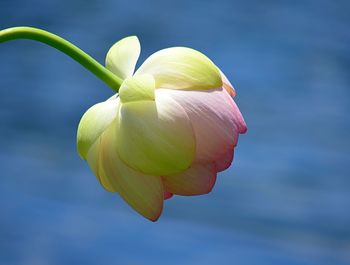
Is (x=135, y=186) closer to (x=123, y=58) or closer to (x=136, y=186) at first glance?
(x=136, y=186)

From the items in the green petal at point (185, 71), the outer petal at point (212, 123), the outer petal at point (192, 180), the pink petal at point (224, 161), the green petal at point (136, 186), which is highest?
the green petal at point (185, 71)

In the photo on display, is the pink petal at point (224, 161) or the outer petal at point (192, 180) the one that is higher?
the pink petal at point (224, 161)

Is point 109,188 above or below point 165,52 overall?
below

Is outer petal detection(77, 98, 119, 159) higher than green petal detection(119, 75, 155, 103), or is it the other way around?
green petal detection(119, 75, 155, 103)

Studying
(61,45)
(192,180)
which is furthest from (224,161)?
(61,45)
